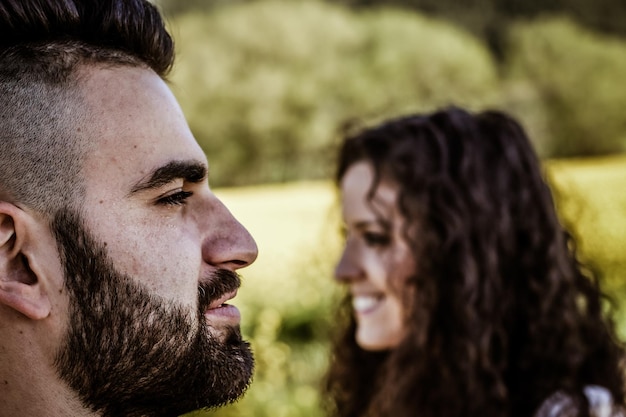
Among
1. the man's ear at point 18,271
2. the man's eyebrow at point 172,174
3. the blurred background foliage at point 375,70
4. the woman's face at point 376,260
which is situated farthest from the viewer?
the blurred background foliage at point 375,70

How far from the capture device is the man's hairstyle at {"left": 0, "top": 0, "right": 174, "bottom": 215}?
1652mm

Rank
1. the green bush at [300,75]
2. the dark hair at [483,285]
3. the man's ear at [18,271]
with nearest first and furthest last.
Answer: the man's ear at [18,271] → the dark hair at [483,285] → the green bush at [300,75]

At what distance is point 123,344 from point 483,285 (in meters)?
1.68

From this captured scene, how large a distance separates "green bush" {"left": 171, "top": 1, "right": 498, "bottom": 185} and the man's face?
9.07 meters

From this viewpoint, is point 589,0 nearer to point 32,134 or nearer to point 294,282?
point 294,282

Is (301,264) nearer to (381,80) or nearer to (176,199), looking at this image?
(381,80)

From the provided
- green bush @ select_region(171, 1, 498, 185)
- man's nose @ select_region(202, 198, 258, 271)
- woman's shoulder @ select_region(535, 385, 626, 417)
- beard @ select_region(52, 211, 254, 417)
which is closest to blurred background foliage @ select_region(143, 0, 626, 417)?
green bush @ select_region(171, 1, 498, 185)

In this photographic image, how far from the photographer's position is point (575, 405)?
263 cm

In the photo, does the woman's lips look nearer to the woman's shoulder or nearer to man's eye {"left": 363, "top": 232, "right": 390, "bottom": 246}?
man's eye {"left": 363, "top": 232, "right": 390, "bottom": 246}

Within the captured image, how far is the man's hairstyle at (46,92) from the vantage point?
5.42ft

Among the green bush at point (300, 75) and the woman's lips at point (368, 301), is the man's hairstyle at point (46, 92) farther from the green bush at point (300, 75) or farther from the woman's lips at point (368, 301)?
the green bush at point (300, 75)

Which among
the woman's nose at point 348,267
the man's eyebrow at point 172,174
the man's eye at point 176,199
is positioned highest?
the man's eyebrow at point 172,174

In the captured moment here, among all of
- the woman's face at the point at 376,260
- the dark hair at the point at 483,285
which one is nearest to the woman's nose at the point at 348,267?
the woman's face at the point at 376,260

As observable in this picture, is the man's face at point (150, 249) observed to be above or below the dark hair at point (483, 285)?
above
